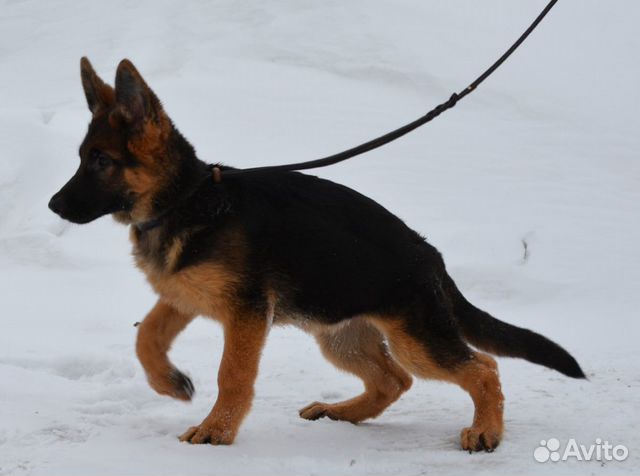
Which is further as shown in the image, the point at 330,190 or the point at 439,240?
the point at 439,240

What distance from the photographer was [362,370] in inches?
231

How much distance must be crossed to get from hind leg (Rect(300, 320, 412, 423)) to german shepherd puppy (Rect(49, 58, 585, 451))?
0.6 inches

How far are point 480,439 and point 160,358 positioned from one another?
1989 millimetres

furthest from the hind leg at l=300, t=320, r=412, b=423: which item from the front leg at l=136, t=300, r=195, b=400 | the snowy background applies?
the front leg at l=136, t=300, r=195, b=400

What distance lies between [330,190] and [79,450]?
222 cm

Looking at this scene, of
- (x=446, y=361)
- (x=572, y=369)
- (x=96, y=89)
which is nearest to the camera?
(x=96, y=89)

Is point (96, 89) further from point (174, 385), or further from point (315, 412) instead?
point (315, 412)

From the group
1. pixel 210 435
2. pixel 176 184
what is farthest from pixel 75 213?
pixel 210 435

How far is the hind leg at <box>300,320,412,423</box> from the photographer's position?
5801 mm

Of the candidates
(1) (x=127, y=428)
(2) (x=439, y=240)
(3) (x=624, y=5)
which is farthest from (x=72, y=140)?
(3) (x=624, y=5)

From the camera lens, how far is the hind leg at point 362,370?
580 centimetres

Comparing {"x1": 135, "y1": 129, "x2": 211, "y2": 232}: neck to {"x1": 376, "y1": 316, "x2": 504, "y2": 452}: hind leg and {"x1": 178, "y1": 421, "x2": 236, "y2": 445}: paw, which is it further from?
{"x1": 376, "y1": 316, "x2": 504, "y2": 452}: hind leg

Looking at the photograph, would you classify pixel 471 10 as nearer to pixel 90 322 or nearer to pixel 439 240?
pixel 439 240

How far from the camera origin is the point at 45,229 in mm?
10469
